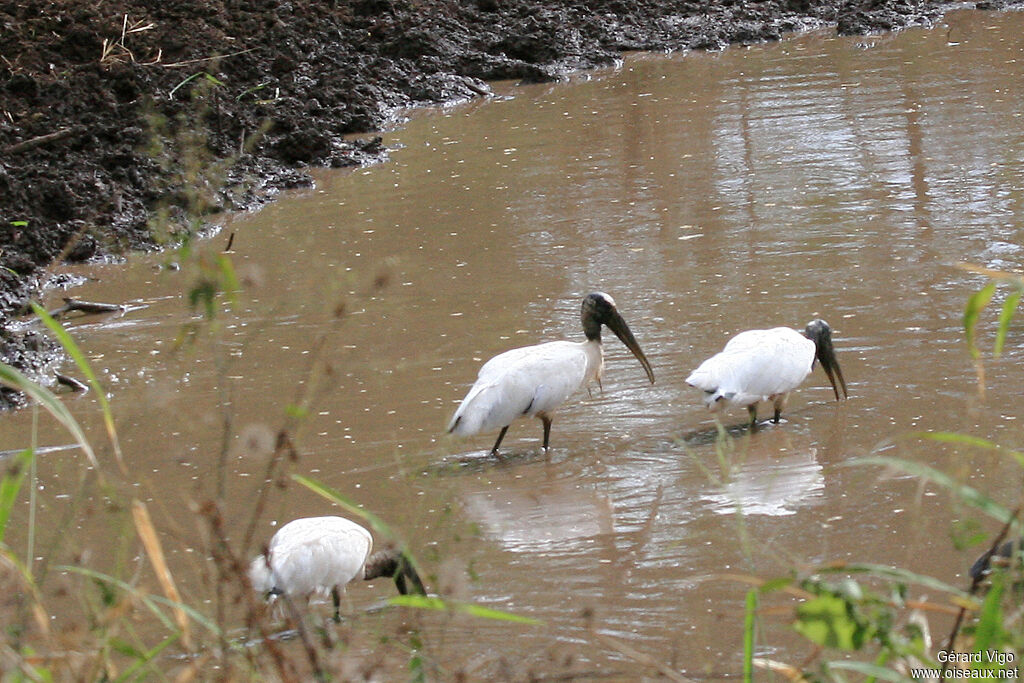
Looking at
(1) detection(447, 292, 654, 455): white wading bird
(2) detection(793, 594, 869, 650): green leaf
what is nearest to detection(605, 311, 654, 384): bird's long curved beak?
(1) detection(447, 292, 654, 455): white wading bird

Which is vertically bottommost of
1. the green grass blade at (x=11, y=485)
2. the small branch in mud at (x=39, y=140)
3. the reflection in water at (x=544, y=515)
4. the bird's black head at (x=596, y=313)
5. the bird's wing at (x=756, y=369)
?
the reflection in water at (x=544, y=515)

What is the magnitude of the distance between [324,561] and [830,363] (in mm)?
2862

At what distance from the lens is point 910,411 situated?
6223mm

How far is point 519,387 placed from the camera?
6.45m

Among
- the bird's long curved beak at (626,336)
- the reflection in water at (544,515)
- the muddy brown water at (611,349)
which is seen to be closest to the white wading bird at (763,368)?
the muddy brown water at (611,349)

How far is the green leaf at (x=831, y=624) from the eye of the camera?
244 centimetres

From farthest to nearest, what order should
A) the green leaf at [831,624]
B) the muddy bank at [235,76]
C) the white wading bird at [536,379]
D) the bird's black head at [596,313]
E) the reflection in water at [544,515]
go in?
1. the muddy bank at [235,76]
2. the bird's black head at [596,313]
3. the white wading bird at [536,379]
4. the reflection in water at [544,515]
5. the green leaf at [831,624]

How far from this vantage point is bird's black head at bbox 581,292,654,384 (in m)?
7.07

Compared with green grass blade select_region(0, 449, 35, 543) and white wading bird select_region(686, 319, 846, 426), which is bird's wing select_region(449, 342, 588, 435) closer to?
white wading bird select_region(686, 319, 846, 426)

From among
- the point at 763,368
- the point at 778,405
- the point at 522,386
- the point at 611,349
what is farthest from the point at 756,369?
the point at 611,349

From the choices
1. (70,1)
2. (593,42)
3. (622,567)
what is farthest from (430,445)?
(593,42)

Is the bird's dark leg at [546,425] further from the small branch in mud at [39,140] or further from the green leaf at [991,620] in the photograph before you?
the small branch in mud at [39,140]

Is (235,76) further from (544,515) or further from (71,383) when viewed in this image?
(544,515)

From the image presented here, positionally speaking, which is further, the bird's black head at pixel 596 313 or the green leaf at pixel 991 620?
the bird's black head at pixel 596 313
